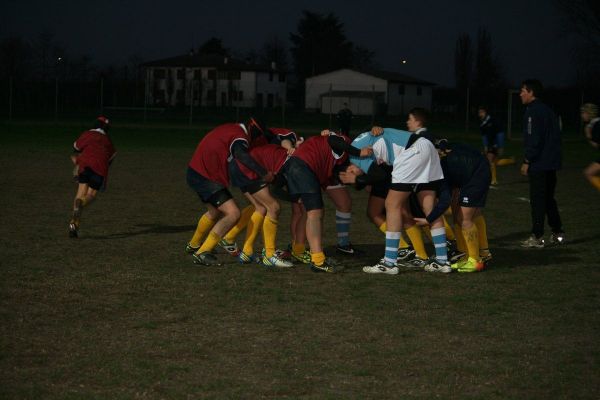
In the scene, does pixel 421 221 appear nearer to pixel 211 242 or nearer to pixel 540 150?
pixel 211 242

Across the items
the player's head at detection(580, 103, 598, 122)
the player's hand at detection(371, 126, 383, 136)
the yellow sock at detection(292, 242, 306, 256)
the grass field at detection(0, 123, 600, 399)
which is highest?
the player's head at detection(580, 103, 598, 122)

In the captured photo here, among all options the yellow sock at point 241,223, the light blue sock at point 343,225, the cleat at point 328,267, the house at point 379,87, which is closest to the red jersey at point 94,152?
the yellow sock at point 241,223

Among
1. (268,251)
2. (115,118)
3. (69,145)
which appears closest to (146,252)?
(268,251)

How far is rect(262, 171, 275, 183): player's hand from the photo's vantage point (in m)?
9.88

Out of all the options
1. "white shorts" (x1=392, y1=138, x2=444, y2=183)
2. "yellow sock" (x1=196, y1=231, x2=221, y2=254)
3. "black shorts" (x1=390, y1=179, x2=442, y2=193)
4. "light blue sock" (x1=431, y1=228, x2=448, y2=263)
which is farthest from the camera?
"yellow sock" (x1=196, y1=231, x2=221, y2=254)

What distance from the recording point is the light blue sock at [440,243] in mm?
10094

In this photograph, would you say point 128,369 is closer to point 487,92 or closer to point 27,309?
point 27,309

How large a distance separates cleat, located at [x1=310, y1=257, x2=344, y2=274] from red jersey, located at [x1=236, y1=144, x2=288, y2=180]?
3.88 ft

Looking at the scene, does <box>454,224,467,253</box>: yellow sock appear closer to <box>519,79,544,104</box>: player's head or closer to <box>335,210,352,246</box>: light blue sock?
<box>335,210,352,246</box>: light blue sock

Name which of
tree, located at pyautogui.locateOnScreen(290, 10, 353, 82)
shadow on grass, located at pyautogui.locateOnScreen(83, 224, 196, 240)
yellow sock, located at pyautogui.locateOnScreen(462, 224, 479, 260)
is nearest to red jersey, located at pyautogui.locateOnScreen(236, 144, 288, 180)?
yellow sock, located at pyautogui.locateOnScreen(462, 224, 479, 260)

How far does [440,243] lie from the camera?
10133mm

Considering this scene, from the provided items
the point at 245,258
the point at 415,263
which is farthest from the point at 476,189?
the point at 245,258

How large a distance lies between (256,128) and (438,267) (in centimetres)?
261

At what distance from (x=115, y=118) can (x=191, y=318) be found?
5207 centimetres
